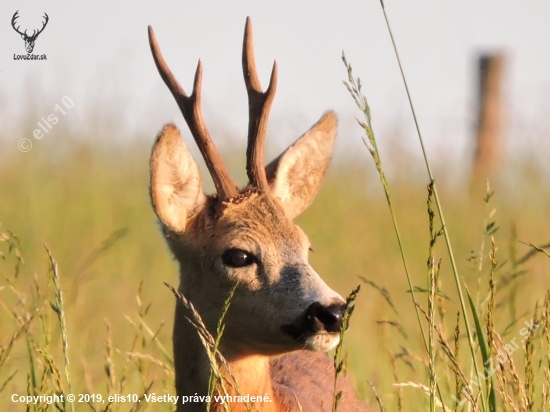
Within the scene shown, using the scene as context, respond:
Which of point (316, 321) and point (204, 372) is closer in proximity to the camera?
point (316, 321)

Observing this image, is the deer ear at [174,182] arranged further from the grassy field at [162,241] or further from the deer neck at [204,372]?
the grassy field at [162,241]

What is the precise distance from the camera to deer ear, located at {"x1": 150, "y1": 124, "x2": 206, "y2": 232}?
13.5 feet

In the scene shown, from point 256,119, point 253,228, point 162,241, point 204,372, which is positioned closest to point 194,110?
point 256,119

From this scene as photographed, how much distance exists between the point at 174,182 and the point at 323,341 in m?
1.05

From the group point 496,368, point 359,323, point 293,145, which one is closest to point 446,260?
point 359,323

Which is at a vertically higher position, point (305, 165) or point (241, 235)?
point (305, 165)

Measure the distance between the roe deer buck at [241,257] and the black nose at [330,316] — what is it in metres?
0.03

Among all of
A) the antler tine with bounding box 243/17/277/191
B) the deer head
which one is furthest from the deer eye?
the antler tine with bounding box 243/17/277/191

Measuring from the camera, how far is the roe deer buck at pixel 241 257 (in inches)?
149

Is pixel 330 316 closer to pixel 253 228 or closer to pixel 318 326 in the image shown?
pixel 318 326

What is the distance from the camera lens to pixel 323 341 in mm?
3492

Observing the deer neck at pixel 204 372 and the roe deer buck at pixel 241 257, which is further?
the deer neck at pixel 204 372

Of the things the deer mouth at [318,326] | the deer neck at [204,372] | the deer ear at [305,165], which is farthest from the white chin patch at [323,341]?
the deer ear at [305,165]

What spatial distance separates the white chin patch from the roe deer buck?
0.04 metres
